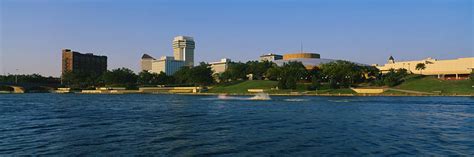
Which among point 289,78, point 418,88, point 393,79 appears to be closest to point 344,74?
point 393,79

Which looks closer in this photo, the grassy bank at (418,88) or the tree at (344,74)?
the grassy bank at (418,88)

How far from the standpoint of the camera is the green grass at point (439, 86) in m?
142

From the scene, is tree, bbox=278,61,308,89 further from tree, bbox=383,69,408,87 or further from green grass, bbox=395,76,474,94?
green grass, bbox=395,76,474,94

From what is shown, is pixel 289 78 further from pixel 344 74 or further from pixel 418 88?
pixel 418 88

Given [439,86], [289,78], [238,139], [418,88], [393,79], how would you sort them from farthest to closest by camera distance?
1. [289,78]
2. [393,79]
3. [418,88]
4. [439,86]
5. [238,139]

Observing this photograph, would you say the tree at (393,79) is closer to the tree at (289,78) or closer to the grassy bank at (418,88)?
the grassy bank at (418,88)

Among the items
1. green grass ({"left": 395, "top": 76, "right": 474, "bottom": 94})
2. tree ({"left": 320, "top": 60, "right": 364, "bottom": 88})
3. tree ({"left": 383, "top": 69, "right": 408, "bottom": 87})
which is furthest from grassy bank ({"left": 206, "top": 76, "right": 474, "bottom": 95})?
tree ({"left": 320, "top": 60, "right": 364, "bottom": 88})

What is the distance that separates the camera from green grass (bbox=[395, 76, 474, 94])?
142 m

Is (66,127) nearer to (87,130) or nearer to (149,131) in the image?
(87,130)

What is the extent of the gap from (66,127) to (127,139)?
1119 centimetres

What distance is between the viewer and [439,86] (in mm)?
151625

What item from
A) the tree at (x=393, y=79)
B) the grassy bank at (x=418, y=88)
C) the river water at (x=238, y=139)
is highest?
the tree at (x=393, y=79)

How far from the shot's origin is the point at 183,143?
28.3 metres

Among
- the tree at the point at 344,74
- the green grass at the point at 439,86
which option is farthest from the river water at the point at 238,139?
the tree at the point at 344,74
